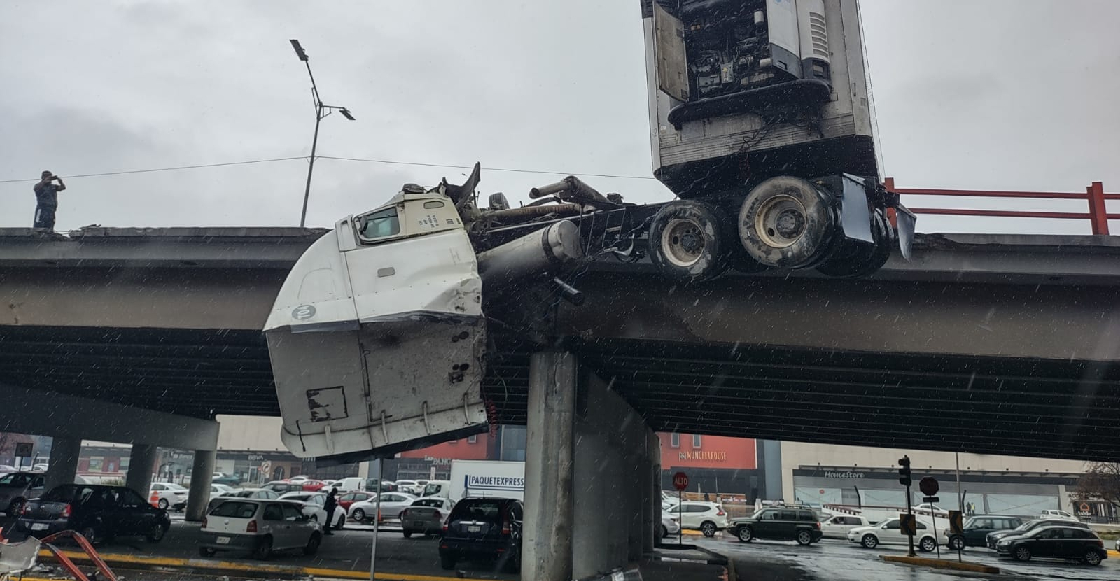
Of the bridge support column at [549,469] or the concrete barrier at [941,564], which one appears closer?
the bridge support column at [549,469]

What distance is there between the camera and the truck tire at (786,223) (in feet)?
26.4

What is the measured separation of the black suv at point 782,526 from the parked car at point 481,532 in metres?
17.2

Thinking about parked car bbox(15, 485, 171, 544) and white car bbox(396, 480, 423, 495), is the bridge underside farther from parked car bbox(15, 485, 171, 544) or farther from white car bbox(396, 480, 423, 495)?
white car bbox(396, 480, 423, 495)

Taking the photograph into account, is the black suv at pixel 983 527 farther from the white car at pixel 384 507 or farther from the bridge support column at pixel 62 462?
the bridge support column at pixel 62 462

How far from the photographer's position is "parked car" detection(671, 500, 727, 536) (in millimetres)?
33969

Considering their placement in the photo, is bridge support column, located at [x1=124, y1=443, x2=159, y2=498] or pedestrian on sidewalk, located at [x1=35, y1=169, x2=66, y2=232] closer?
pedestrian on sidewalk, located at [x1=35, y1=169, x2=66, y2=232]

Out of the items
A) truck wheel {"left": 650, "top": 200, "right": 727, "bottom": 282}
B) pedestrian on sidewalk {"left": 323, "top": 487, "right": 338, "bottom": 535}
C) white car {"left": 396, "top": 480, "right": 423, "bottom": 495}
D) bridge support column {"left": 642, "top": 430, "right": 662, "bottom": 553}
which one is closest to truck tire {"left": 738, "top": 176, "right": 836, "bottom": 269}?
truck wheel {"left": 650, "top": 200, "right": 727, "bottom": 282}

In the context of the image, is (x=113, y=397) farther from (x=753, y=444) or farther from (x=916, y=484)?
(x=916, y=484)

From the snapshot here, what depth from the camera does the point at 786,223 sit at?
845 centimetres

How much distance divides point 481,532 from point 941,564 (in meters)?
15.7

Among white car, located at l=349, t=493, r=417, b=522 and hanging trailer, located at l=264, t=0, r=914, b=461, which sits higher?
hanging trailer, located at l=264, t=0, r=914, b=461

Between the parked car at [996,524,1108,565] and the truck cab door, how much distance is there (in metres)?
25.8

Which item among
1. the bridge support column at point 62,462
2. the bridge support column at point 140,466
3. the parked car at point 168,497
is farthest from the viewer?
the parked car at point 168,497

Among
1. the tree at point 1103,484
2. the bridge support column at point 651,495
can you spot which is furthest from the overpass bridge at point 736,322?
the tree at point 1103,484
